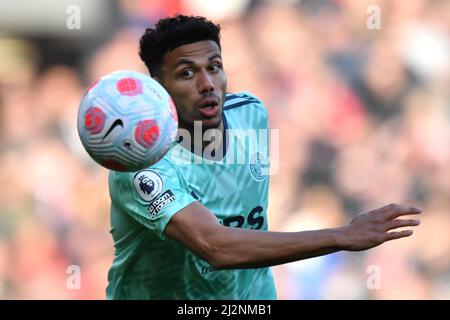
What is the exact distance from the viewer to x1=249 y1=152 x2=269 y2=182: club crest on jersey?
16.4ft

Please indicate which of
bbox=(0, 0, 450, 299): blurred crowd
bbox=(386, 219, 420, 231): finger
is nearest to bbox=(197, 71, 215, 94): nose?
bbox=(386, 219, 420, 231): finger

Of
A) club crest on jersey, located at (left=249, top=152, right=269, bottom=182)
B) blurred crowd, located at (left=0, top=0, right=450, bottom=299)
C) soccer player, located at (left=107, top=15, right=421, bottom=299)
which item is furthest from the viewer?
blurred crowd, located at (left=0, top=0, right=450, bottom=299)

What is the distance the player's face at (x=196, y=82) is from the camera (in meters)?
4.63

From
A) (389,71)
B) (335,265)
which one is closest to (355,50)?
(389,71)

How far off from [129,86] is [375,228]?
134 centimetres

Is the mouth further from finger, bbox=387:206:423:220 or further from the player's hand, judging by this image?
finger, bbox=387:206:423:220

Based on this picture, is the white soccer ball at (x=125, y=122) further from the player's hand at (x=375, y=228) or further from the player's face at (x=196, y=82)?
the player's hand at (x=375, y=228)

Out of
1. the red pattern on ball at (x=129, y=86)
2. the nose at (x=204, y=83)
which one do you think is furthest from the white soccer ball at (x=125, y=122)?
the nose at (x=204, y=83)

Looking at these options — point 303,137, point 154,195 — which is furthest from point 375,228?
point 303,137

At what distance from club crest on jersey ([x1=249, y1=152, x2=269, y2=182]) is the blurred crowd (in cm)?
286

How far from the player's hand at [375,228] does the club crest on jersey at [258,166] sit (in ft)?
3.47

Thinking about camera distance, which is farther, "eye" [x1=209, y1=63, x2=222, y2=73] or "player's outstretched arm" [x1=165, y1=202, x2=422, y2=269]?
"eye" [x1=209, y1=63, x2=222, y2=73]

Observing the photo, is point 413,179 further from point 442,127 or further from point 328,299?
point 328,299

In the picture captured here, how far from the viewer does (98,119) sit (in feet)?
13.0
